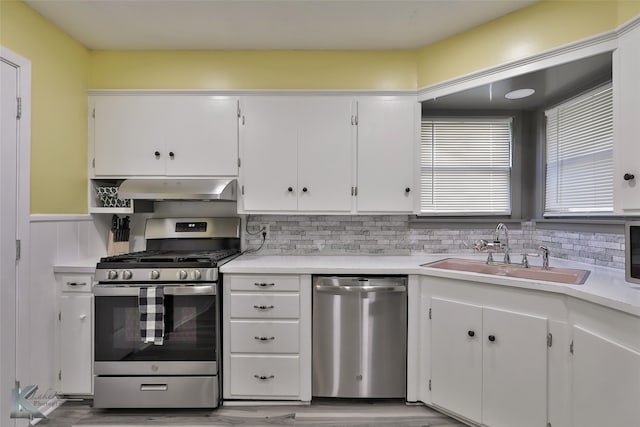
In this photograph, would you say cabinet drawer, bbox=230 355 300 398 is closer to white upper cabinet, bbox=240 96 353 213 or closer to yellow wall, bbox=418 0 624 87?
white upper cabinet, bbox=240 96 353 213

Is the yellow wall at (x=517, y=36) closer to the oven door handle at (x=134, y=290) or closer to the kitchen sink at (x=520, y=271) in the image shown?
the kitchen sink at (x=520, y=271)

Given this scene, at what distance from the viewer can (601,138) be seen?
2174mm

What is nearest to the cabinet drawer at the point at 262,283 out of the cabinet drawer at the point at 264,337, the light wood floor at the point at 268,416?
the cabinet drawer at the point at 264,337

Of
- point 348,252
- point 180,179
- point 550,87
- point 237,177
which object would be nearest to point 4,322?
point 180,179

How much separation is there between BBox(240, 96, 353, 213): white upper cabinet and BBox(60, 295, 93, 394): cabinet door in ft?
4.59

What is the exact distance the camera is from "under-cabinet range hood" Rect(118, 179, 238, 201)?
7.59ft

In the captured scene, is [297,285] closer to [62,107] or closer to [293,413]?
[293,413]

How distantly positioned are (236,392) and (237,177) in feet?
5.00

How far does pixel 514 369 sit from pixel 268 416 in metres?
1.50

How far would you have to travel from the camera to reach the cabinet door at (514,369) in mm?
1708

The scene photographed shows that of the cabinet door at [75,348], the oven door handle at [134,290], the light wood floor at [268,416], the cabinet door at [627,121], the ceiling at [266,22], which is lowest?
the light wood floor at [268,416]

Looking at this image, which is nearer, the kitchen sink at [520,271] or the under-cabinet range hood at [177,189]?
the kitchen sink at [520,271]

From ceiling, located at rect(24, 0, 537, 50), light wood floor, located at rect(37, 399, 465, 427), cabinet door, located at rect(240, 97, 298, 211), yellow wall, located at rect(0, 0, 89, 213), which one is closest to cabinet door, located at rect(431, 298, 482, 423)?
light wood floor, located at rect(37, 399, 465, 427)

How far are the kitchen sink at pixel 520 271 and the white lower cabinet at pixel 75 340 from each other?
2.32 metres
